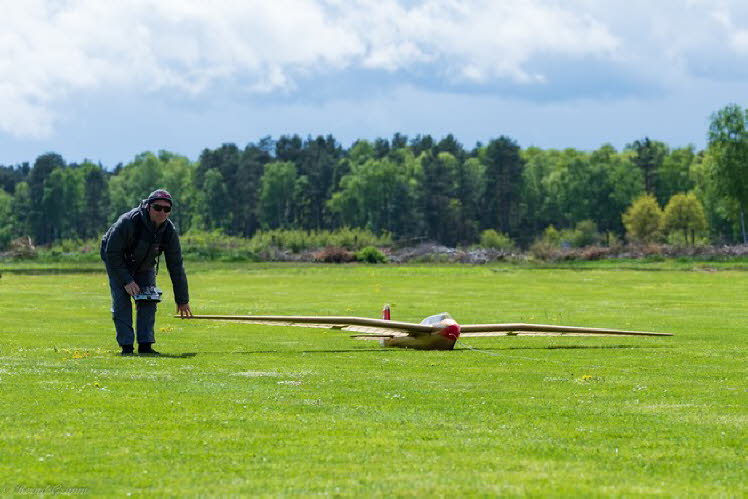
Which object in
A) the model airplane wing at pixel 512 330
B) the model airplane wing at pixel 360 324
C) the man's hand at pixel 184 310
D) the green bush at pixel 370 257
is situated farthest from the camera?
the green bush at pixel 370 257

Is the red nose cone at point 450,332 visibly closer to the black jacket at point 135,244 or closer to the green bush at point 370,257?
the black jacket at point 135,244

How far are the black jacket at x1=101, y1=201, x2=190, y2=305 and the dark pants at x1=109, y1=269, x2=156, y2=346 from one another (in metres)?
0.18

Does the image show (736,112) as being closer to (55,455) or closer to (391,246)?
(391,246)

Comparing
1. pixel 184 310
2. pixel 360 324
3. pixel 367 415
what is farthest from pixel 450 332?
pixel 367 415

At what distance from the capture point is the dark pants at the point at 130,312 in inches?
745

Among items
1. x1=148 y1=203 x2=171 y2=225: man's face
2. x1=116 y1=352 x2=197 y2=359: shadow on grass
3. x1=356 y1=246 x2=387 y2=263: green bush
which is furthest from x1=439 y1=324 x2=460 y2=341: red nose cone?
x1=356 y1=246 x2=387 y2=263: green bush

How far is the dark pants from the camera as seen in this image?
1892 centimetres

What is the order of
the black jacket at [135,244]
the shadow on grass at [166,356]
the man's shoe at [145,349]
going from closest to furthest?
the black jacket at [135,244], the shadow on grass at [166,356], the man's shoe at [145,349]

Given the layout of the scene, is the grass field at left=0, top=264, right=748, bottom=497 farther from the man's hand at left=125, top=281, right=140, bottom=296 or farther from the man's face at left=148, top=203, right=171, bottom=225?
the man's face at left=148, top=203, right=171, bottom=225

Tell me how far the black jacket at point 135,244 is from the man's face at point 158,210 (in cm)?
15

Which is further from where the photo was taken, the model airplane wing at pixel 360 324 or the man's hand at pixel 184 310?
the model airplane wing at pixel 360 324

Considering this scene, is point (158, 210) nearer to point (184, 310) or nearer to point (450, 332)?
point (184, 310)

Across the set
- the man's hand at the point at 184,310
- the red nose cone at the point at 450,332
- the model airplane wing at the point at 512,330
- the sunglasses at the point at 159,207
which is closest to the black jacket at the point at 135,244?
the sunglasses at the point at 159,207

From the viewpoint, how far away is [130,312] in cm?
1928
